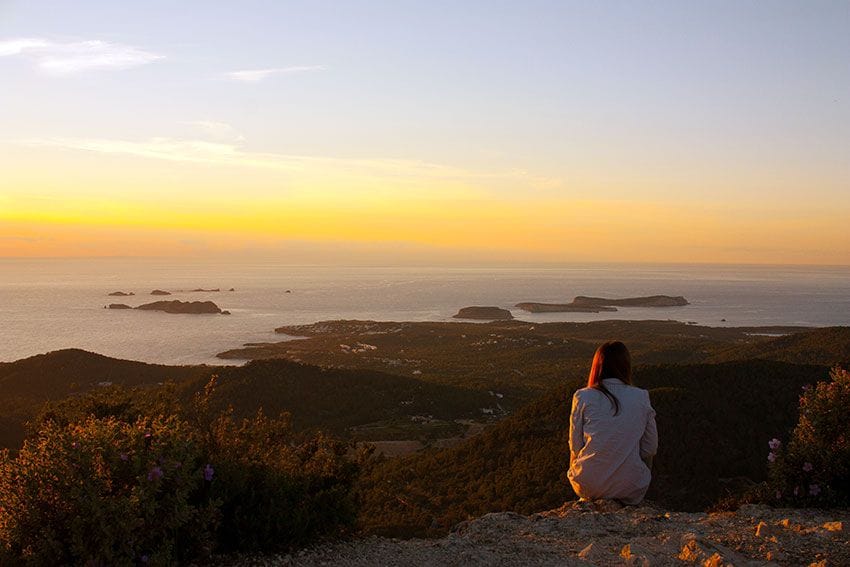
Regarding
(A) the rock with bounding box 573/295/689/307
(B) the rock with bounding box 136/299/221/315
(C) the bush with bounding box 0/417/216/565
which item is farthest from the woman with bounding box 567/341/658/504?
(A) the rock with bounding box 573/295/689/307

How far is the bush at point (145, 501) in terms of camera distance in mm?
4387

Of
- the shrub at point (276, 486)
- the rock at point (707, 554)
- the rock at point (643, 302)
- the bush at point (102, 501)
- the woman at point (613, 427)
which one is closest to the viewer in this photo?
the bush at point (102, 501)

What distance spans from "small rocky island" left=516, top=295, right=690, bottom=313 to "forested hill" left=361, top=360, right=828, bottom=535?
9429 centimetres

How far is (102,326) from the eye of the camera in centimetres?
8450

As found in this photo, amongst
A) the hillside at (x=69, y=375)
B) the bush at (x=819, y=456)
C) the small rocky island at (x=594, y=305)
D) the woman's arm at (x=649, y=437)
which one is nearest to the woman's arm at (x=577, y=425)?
Answer: the woman's arm at (x=649, y=437)

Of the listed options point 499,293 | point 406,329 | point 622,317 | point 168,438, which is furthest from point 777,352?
point 499,293

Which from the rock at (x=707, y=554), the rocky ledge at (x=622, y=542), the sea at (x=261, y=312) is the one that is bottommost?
the sea at (x=261, y=312)

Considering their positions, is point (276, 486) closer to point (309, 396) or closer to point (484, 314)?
point (309, 396)

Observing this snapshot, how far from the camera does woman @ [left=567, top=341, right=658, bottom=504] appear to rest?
19.6 feet

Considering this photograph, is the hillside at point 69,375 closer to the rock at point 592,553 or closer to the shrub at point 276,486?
the shrub at point 276,486

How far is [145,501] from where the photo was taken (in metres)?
4.48

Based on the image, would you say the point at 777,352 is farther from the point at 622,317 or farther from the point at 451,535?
the point at 622,317

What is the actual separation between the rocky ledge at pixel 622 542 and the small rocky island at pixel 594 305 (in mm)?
110612

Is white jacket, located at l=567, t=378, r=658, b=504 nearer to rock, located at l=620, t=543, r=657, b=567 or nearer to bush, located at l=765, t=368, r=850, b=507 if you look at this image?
rock, located at l=620, t=543, r=657, b=567
